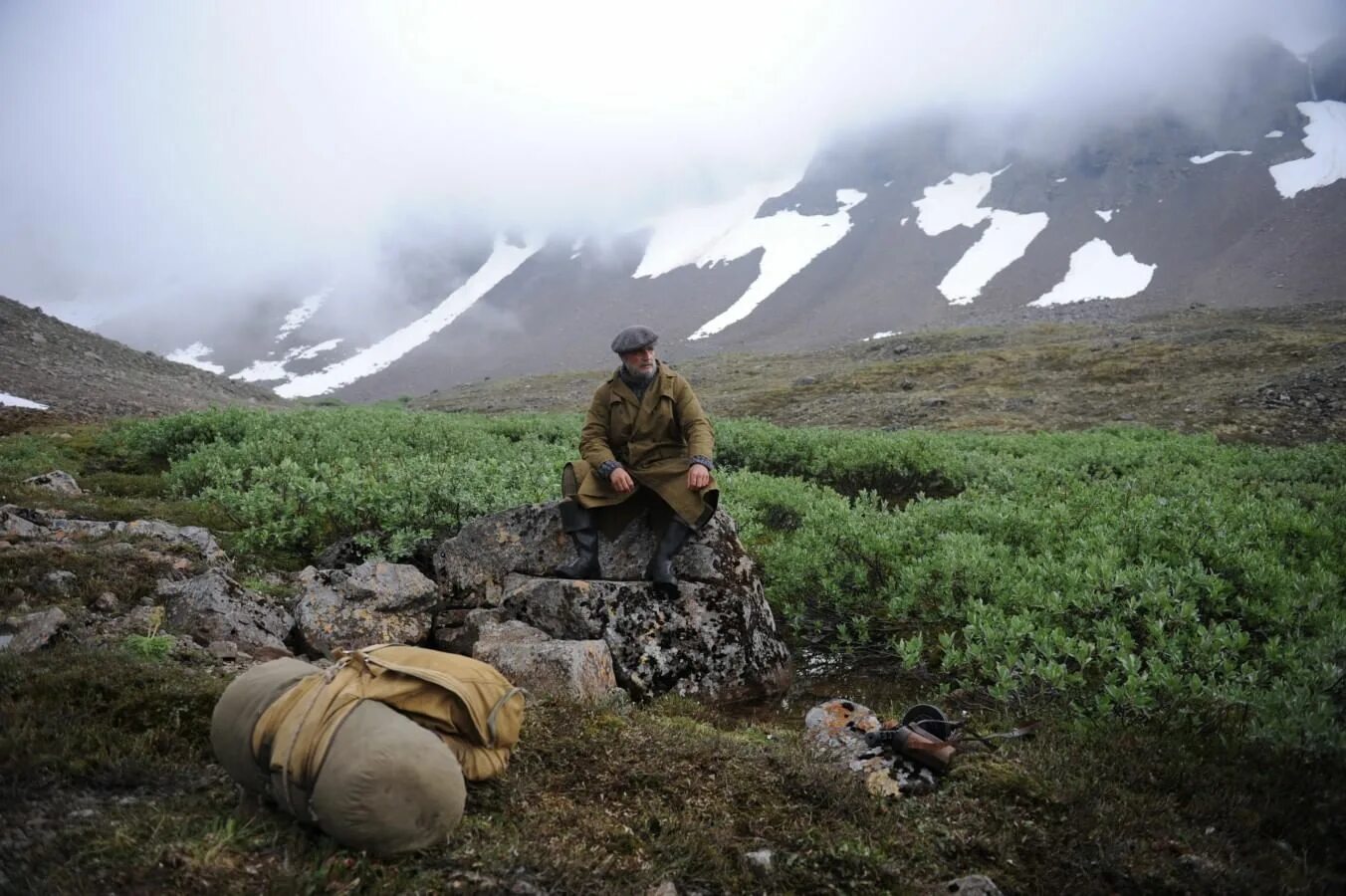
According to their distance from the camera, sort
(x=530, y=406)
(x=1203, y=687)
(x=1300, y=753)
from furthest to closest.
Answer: (x=530, y=406) → (x=1203, y=687) → (x=1300, y=753)

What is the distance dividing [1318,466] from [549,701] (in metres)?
13.8

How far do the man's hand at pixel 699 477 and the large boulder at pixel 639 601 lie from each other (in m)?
0.74

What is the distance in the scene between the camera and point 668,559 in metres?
6.99

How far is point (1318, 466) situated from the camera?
39.2 feet

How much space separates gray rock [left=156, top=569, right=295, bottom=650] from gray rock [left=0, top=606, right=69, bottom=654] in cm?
75

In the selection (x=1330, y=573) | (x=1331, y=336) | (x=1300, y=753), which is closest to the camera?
(x=1300, y=753)

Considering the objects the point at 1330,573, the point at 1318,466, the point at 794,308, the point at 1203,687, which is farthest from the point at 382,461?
the point at 794,308

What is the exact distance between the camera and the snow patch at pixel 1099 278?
331 ft

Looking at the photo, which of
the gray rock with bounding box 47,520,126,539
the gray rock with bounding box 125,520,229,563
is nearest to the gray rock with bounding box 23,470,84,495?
the gray rock with bounding box 47,520,126,539

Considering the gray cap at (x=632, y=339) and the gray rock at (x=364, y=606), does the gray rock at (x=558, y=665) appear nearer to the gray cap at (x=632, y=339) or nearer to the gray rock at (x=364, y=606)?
the gray rock at (x=364, y=606)

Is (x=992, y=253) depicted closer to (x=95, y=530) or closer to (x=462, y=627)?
(x=462, y=627)

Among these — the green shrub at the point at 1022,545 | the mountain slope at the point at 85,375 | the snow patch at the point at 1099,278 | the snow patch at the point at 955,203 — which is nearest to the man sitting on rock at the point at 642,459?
the green shrub at the point at 1022,545

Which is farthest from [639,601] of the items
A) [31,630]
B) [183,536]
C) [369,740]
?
[183,536]

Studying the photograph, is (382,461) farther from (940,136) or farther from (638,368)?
(940,136)
